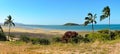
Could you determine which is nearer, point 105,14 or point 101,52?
point 101,52

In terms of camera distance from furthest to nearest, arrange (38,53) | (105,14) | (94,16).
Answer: (94,16) → (105,14) → (38,53)

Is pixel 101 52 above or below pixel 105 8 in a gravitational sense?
below

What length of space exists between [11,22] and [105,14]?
88.3ft

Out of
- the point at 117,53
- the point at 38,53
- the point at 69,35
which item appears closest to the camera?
the point at 117,53

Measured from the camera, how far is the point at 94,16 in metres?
62.3

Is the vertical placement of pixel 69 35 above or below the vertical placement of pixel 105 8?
below

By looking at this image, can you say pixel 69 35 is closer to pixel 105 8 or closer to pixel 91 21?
pixel 105 8

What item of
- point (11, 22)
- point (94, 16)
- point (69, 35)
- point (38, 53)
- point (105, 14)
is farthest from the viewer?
point (11, 22)

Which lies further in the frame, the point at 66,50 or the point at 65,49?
the point at 65,49

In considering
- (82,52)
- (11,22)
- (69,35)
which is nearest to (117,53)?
(82,52)

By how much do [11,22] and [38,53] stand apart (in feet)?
186

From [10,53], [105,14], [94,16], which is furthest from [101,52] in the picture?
[94,16]

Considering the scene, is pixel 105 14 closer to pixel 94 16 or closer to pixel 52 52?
pixel 94 16

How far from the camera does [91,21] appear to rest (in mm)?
62688
